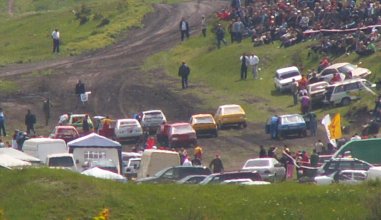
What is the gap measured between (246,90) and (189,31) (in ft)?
60.0

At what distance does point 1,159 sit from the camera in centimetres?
4638

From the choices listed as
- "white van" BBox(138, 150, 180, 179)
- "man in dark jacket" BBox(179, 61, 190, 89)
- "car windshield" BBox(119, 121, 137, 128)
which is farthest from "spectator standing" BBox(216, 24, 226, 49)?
"white van" BBox(138, 150, 180, 179)

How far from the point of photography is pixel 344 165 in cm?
4656

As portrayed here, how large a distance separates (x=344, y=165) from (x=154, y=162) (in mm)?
9333

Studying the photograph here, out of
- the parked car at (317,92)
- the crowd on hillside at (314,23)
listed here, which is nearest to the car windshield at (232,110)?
the parked car at (317,92)

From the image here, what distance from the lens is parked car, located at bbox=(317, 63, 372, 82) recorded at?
237ft

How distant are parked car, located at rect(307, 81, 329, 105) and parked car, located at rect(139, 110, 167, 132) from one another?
23.5 ft

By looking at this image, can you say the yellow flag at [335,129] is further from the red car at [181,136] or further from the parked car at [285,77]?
the parked car at [285,77]

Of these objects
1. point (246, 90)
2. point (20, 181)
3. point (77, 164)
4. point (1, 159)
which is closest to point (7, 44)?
point (246, 90)

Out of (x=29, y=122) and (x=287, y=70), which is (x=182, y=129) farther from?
(x=287, y=70)

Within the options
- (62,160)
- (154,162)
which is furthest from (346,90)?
(62,160)

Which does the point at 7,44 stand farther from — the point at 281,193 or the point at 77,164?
the point at 281,193

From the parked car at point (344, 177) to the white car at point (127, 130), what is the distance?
979 inches

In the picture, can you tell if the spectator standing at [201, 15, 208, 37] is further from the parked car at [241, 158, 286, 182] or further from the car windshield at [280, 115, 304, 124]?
the parked car at [241, 158, 286, 182]
